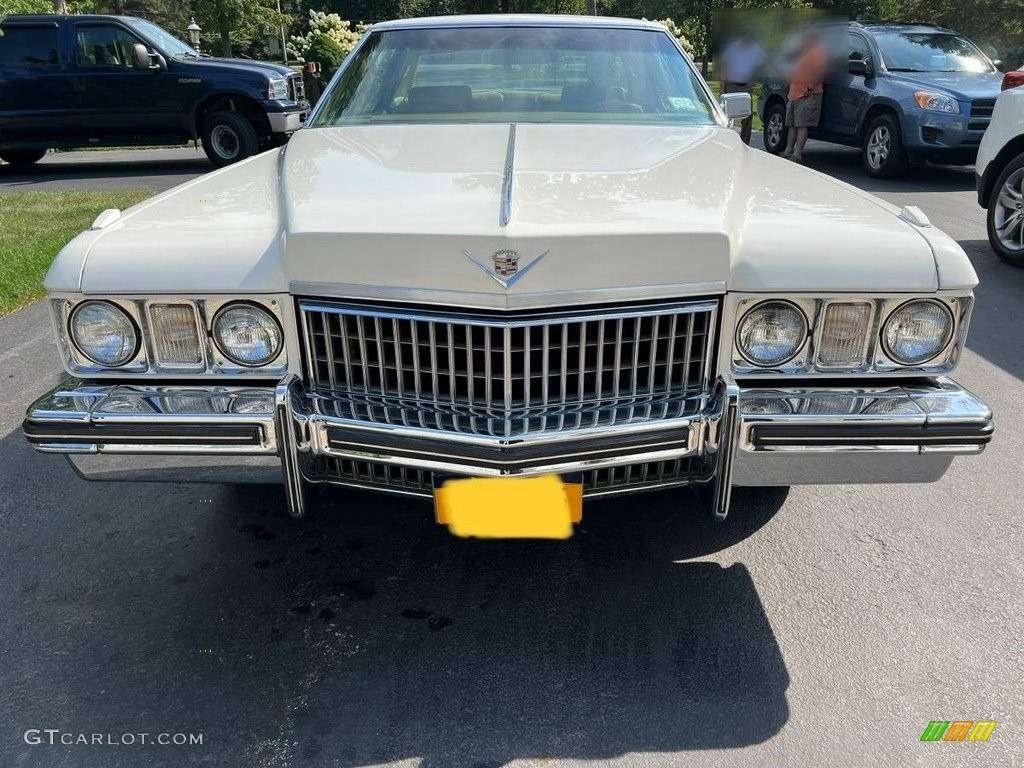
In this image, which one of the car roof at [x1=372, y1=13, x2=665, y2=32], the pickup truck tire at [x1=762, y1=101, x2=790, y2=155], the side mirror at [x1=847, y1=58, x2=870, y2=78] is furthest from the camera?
the pickup truck tire at [x1=762, y1=101, x2=790, y2=155]

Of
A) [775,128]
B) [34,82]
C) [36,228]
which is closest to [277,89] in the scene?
[34,82]

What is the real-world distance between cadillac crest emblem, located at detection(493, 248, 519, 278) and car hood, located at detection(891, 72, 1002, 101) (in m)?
8.89

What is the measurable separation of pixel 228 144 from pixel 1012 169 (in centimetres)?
945

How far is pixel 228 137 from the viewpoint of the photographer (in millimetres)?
11500

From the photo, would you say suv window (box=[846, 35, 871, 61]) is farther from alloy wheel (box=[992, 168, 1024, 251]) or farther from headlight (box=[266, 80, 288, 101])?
headlight (box=[266, 80, 288, 101])

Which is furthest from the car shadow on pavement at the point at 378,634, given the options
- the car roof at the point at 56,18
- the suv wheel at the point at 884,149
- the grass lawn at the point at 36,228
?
the car roof at the point at 56,18

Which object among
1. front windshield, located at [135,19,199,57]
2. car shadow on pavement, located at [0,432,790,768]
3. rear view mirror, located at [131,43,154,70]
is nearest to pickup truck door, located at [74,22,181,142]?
rear view mirror, located at [131,43,154,70]

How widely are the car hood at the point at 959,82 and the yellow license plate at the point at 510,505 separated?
8914mm

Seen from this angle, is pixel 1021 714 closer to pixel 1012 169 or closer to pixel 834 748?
pixel 834 748

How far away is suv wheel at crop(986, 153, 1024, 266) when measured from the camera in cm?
617

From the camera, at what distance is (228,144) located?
11555 millimetres

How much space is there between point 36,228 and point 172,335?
6.63 m

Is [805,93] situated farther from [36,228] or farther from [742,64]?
[36,228]

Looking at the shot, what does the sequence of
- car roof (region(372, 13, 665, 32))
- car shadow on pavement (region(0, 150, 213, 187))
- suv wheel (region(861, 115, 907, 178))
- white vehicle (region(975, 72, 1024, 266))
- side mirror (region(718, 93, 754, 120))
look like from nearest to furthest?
car roof (region(372, 13, 665, 32)), side mirror (region(718, 93, 754, 120)), white vehicle (region(975, 72, 1024, 266)), suv wheel (region(861, 115, 907, 178)), car shadow on pavement (region(0, 150, 213, 187))
